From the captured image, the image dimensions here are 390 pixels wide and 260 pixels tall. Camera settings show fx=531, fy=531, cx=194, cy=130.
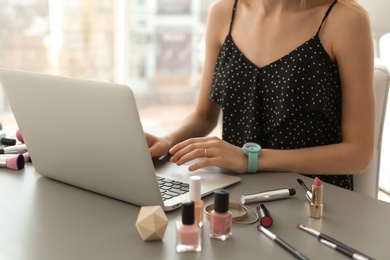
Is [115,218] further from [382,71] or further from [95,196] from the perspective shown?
[382,71]

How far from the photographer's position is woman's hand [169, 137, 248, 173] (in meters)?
1.04

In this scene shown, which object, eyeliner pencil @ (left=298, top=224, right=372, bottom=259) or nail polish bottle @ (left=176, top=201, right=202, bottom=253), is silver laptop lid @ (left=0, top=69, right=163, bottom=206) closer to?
nail polish bottle @ (left=176, top=201, right=202, bottom=253)

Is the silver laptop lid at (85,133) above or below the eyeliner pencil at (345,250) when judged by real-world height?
above

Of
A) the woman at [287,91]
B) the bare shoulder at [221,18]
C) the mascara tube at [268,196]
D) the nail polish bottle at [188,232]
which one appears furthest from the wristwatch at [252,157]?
the bare shoulder at [221,18]

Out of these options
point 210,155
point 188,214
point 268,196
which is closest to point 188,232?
point 188,214

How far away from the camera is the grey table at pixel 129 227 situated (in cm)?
71

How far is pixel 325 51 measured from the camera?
4.22 feet

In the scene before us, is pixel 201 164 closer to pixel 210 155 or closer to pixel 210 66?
pixel 210 155

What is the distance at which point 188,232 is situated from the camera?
2.33 ft

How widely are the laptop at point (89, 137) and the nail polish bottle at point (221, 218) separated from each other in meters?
0.12

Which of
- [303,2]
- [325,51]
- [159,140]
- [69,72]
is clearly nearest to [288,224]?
[159,140]

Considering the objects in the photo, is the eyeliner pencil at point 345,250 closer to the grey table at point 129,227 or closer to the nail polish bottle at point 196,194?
the grey table at point 129,227

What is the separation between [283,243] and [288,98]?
635mm

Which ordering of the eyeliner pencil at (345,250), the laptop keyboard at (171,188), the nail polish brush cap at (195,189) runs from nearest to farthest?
the eyeliner pencil at (345,250), the nail polish brush cap at (195,189), the laptop keyboard at (171,188)
